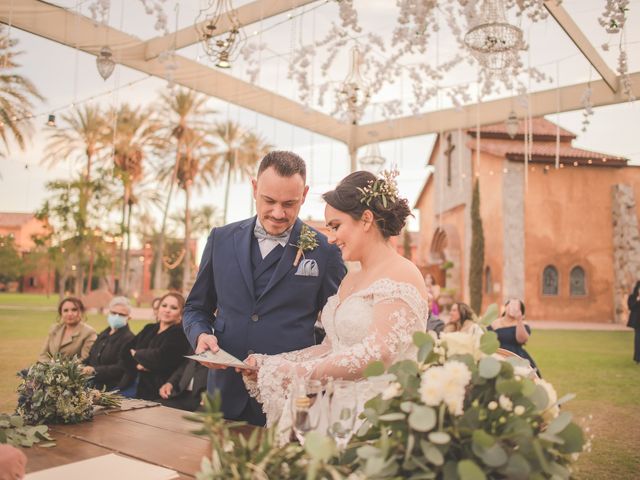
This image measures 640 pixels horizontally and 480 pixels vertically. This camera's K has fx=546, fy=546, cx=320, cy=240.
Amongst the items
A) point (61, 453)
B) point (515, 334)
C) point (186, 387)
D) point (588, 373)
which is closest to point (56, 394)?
point (61, 453)

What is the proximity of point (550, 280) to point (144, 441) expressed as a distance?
75.1ft

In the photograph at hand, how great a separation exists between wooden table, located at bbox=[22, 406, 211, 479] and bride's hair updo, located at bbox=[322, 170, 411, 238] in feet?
3.43

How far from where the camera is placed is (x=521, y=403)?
3.68 ft

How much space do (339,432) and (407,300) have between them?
812mm

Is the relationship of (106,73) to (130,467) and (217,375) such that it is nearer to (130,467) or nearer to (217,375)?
(217,375)

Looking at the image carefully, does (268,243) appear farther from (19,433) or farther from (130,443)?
(19,433)

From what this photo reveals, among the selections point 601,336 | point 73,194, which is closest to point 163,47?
point 73,194

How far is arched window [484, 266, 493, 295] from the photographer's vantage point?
75.4 ft

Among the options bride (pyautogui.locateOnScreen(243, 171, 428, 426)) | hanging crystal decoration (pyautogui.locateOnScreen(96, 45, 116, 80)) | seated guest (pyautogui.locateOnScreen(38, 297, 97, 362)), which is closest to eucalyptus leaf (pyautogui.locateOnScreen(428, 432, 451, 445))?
bride (pyautogui.locateOnScreen(243, 171, 428, 426))

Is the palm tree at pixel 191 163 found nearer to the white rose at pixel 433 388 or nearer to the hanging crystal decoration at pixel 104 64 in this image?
the hanging crystal decoration at pixel 104 64

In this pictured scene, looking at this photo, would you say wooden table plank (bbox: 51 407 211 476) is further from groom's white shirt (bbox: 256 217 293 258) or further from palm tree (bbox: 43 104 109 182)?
palm tree (bbox: 43 104 109 182)

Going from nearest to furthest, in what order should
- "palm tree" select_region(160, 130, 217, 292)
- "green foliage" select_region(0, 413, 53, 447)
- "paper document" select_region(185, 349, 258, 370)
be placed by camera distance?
"green foliage" select_region(0, 413, 53, 447)
"paper document" select_region(185, 349, 258, 370)
"palm tree" select_region(160, 130, 217, 292)

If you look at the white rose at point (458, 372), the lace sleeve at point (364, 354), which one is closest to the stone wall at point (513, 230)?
the lace sleeve at point (364, 354)

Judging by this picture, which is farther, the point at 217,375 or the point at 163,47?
the point at 163,47
